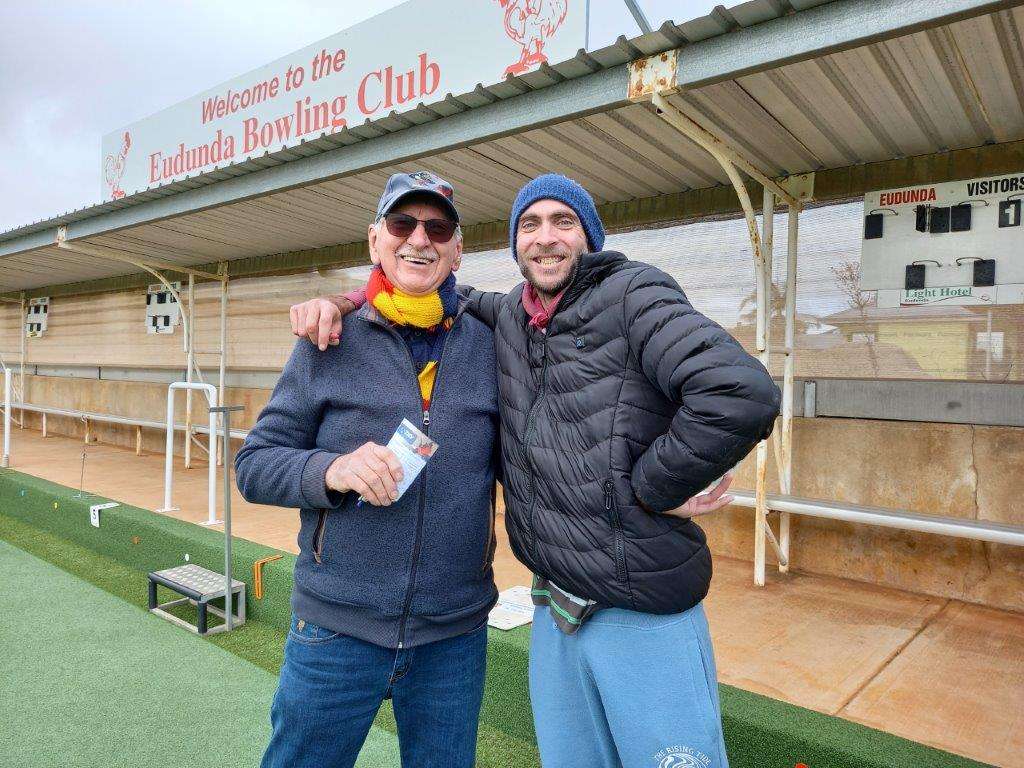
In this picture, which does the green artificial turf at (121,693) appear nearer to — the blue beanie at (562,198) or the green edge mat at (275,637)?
the green edge mat at (275,637)

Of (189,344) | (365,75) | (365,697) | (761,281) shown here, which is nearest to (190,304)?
(189,344)

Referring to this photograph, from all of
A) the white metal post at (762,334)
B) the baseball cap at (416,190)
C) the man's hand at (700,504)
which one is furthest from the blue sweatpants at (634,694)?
the white metal post at (762,334)

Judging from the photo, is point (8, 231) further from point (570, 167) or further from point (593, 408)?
point (593, 408)

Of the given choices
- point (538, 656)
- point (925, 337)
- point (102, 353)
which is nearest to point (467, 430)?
point (538, 656)

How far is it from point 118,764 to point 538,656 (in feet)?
6.16

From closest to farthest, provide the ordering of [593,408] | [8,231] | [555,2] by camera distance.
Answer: [593,408] < [555,2] < [8,231]

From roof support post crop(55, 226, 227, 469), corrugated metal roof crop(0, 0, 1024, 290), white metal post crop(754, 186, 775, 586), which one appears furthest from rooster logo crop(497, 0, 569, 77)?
roof support post crop(55, 226, 227, 469)

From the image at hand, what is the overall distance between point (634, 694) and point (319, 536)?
2.25ft

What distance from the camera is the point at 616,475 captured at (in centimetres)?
126

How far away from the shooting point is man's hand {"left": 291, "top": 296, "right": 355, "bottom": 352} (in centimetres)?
135

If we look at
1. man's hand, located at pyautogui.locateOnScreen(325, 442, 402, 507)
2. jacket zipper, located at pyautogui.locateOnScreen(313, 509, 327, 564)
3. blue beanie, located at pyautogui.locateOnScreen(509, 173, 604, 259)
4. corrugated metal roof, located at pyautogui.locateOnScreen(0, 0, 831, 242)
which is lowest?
jacket zipper, located at pyautogui.locateOnScreen(313, 509, 327, 564)

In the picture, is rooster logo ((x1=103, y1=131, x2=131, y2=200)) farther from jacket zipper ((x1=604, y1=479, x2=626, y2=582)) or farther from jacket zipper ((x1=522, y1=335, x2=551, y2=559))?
jacket zipper ((x1=604, y1=479, x2=626, y2=582))

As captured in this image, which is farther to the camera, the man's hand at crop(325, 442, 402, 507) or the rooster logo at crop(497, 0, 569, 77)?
the rooster logo at crop(497, 0, 569, 77)

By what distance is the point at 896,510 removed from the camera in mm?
3445
